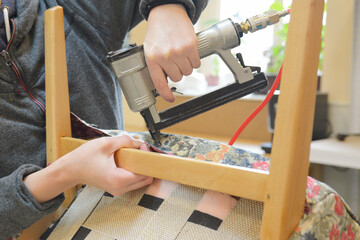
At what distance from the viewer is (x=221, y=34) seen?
2.02 feet

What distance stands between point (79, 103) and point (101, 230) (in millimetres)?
320

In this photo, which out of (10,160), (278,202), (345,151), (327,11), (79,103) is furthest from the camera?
(327,11)

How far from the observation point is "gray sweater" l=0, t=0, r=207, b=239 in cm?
59

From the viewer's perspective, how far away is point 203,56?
623 mm

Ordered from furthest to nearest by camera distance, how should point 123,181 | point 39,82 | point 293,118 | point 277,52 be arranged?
point 277,52
point 39,82
point 123,181
point 293,118

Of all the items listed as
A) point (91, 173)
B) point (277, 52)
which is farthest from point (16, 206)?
point (277, 52)

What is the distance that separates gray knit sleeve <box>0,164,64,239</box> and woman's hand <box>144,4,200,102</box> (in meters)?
0.29

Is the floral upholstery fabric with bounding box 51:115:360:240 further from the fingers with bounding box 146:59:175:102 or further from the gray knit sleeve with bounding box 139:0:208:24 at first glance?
the gray knit sleeve with bounding box 139:0:208:24

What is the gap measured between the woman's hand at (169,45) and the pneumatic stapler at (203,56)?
0.11ft

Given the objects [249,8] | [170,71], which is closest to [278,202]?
[170,71]

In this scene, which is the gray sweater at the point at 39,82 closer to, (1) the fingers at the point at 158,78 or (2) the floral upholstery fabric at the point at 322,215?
(1) the fingers at the point at 158,78

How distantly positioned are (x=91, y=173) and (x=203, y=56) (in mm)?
286

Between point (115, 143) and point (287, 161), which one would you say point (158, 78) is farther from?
point (287, 161)

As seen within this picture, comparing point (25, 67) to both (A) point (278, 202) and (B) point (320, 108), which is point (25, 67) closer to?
(A) point (278, 202)
